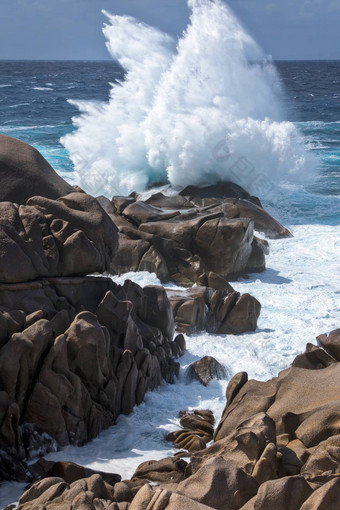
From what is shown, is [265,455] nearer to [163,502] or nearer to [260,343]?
[163,502]

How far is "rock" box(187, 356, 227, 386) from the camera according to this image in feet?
35.8

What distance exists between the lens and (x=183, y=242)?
16.1 m

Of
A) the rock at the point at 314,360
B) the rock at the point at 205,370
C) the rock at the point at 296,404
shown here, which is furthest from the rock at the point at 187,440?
the rock at the point at 205,370

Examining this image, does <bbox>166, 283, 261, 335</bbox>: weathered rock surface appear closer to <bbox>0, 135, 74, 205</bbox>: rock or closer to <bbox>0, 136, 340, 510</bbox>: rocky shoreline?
<bbox>0, 136, 340, 510</bbox>: rocky shoreline

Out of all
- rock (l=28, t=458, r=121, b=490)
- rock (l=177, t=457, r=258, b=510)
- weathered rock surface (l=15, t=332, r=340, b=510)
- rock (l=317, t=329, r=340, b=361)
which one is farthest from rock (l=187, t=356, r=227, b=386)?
rock (l=177, t=457, r=258, b=510)

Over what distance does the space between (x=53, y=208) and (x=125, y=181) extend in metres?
13.3

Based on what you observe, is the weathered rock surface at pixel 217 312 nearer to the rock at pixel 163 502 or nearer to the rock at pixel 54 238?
the rock at pixel 54 238

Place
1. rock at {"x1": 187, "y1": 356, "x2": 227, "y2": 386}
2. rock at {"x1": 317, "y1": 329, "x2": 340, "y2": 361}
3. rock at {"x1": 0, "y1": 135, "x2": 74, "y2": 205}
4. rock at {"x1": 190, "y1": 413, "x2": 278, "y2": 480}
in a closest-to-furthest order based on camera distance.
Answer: rock at {"x1": 190, "y1": 413, "x2": 278, "y2": 480}, rock at {"x1": 317, "y1": 329, "x2": 340, "y2": 361}, rock at {"x1": 187, "y1": 356, "x2": 227, "y2": 386}, rock at {"x1": 0, "y1": 135, "x2": 74, "y2": 205}

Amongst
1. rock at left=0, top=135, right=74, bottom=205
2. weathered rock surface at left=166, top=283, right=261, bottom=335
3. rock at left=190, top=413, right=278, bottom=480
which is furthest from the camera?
weathered rock surface at left=166, top=283, right=261, bottom=335

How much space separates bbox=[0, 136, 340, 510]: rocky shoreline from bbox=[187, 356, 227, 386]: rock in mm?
25

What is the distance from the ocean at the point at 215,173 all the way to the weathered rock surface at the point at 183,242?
0.47 meters

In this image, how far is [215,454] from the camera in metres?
7.23

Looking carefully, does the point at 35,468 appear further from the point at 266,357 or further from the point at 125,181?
the point at 125,181

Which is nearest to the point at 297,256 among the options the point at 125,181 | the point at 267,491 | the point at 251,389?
the point at 125,181
